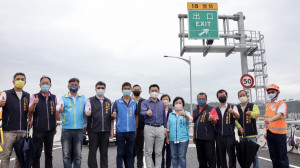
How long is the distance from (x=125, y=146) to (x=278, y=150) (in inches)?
128

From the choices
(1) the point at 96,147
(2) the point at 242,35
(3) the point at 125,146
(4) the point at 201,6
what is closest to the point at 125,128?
(3) the point at 125,146

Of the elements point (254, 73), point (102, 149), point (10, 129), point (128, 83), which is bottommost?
point (102, 149)

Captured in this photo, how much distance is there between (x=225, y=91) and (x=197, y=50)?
→ 888 cm

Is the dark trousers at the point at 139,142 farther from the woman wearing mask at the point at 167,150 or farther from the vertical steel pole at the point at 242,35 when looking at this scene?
the vertical steel pole at the point at 242,35

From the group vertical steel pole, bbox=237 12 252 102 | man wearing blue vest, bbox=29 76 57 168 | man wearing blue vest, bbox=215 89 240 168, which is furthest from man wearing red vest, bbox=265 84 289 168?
vertical steel pole, bbox=237 12 252 102

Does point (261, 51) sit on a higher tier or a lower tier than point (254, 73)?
higher

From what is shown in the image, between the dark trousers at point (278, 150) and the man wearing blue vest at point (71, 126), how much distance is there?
4.09 metres

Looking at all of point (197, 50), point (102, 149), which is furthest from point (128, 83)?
point (197, 50)

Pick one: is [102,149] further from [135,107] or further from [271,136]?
[271,136]

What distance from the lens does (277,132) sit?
552 cm

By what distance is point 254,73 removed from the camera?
1828 cm

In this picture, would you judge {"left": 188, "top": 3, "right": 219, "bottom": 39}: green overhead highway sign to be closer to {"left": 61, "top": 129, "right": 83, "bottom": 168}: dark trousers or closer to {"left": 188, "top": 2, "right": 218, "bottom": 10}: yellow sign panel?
{"left": 188, "top": 2, "right": 218, "bottom": 10}: yellow sign panel

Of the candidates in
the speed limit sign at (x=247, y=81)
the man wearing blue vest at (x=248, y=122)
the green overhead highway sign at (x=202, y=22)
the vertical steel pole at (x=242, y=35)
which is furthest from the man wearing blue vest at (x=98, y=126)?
the vertical steel pole at (x=242, y=35)

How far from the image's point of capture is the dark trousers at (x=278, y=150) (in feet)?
17.8
